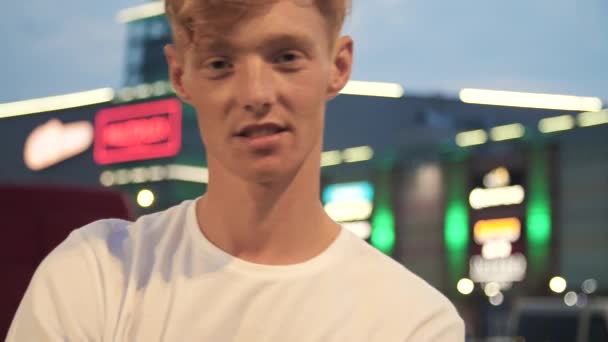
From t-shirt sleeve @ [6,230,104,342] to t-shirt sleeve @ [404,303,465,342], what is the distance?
399 millimetres

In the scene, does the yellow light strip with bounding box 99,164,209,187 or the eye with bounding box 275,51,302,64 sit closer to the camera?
the eye with bounding box 275,51,302,64

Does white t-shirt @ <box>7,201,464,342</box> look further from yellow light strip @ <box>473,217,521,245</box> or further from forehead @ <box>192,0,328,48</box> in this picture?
yellow light strip @ <box>473,217,521,245</box>

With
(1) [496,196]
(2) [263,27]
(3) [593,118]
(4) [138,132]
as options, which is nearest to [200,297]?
(2) [263,27]

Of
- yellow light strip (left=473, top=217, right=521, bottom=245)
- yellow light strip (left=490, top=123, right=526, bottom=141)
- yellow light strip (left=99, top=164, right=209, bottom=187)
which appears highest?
yellow light strip (left=99, top=164, right=209, bottom=187)

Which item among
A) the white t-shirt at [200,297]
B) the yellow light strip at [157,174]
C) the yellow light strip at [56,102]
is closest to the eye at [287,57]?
the white t-shirt at [200,297]

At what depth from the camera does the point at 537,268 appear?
1725 cm

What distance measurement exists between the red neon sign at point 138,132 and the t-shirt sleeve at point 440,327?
938 inches

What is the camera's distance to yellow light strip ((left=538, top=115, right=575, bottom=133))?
1697 cm

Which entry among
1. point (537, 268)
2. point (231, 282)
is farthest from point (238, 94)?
point (537, 268)

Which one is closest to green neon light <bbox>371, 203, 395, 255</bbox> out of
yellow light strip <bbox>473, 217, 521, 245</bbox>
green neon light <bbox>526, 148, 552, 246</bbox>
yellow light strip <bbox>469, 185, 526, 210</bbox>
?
yellow light strip <bbox>469, 185, 526, 210</bbox>

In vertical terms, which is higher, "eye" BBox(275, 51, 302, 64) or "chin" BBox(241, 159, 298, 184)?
"eye" BBox(275, 51, 302, 64)

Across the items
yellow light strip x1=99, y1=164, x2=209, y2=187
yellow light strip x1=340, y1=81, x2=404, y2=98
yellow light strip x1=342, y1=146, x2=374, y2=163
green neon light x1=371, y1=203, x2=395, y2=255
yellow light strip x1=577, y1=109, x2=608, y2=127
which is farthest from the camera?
yellow light strip x1=99, y1=164, x2=209, y2=187

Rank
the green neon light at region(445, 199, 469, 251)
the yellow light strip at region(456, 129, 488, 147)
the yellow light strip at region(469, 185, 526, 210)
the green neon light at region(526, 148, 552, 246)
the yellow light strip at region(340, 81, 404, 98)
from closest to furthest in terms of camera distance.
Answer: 1. the green neon light at region(526, 148, 552, 246)
2. the yellow light strip at region(469, 185, 526, 210)
3. the yellow light strip at region(456, 129, 488, 147)
4. the green neon light at region(445, 199, 469, 251)
5. the yellow light strip at region(340, 81, 404, 98)

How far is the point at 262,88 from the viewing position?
3.50ft
